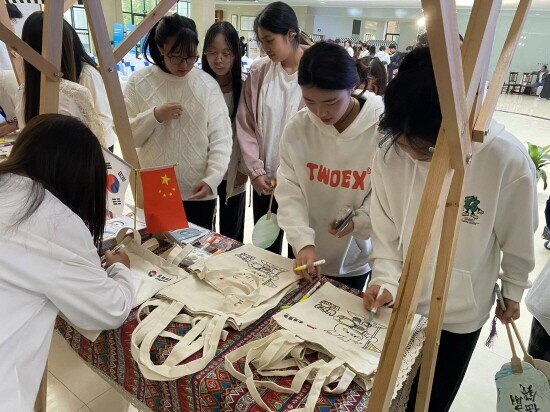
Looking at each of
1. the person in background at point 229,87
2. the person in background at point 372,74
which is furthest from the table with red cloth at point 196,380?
the person in background at point 229,87

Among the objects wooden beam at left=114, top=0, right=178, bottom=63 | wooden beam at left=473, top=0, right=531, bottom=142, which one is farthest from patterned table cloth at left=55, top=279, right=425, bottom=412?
wooden beam at left=114, top=0, right=178, bottom=63

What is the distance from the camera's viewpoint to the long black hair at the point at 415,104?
0.73 m

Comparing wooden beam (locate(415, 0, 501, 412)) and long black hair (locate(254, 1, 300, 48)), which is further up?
long black hair (locate(254, 1, 300, 48))

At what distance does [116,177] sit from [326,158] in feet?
2.01

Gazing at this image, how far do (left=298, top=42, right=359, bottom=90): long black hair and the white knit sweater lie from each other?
0.57 metres

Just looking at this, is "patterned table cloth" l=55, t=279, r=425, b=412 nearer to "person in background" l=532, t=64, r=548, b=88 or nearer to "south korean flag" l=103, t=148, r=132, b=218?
"south korean flag" l=103, t=148, r=132, b=218

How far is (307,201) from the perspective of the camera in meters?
1.32

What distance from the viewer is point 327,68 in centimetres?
109

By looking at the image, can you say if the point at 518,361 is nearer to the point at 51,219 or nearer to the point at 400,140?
the point at 400,140

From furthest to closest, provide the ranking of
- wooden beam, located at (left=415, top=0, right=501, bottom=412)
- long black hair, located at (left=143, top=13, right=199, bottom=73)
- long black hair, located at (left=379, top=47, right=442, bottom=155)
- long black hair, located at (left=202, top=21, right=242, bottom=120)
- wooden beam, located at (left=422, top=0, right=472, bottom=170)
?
long black hair, located at (left=202, top=21, right=242, bottom=120) → long black hair, located at (left=143, top=13, right=199, bottom=73) → long black hair, located at (left=379, top=47, right=442, bottom=155) → wooden beam, located at (left=415, top=0, right=501, bottom=412) → wooden beam, located at (left=422, top=0, right=472, bottom=170)

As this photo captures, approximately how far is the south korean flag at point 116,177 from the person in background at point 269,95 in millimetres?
613

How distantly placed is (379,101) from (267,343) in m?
0.80

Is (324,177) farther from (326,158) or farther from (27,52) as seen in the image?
(27,52)

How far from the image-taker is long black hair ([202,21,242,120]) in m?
1.70
